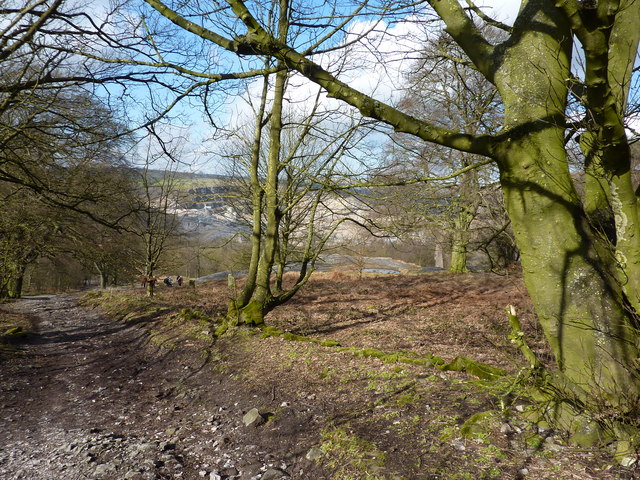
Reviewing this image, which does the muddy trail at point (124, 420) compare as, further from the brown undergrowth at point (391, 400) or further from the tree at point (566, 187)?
the tree at point (566, 187)

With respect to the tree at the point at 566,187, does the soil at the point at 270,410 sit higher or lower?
lower

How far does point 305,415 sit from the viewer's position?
3854 mm

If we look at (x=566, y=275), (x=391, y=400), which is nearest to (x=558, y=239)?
(x=566, y=275)

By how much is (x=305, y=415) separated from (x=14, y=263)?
15499mm

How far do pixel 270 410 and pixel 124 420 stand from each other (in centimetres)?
176

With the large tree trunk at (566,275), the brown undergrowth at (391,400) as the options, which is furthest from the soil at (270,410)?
the large tree trunk at (566,275)

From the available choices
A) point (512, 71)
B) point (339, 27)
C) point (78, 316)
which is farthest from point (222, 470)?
point (78, 316)

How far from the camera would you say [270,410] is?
4133mm

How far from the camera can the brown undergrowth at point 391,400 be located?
2623mm

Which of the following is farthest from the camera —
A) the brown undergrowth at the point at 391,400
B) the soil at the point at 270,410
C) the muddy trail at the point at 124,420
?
the muddy trail at the point at 124,420

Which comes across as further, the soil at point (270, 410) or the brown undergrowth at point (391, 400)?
the soil at point (270, 410)

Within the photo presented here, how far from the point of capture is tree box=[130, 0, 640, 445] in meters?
2.65

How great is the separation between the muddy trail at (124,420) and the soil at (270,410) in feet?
0.06

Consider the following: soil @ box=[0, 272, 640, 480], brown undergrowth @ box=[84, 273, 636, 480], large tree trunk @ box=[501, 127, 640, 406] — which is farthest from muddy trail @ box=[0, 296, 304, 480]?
large tree trunk @ box=[501, 127, 640, 406]
